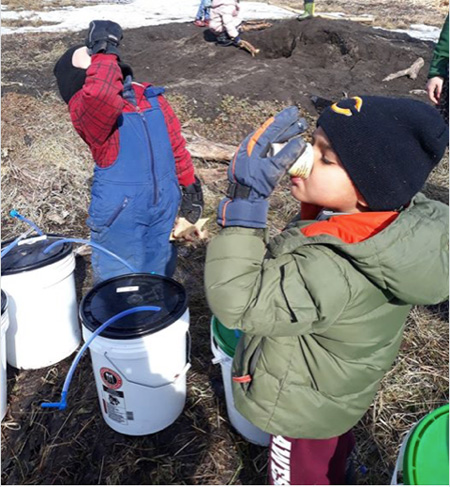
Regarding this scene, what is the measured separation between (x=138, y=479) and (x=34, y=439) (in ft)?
1.99

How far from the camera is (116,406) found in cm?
224

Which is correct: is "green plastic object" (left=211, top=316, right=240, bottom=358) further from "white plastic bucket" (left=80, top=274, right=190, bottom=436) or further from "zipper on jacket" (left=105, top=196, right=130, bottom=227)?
"zipper on jacket" (left=105, top=196, right=130, bottom=227)

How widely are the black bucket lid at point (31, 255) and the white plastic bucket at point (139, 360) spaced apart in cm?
42

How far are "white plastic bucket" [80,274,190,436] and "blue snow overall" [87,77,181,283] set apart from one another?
→ 36cm

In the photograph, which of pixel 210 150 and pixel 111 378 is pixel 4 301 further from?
pixel 210 150

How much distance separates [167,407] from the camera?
7.61 ft

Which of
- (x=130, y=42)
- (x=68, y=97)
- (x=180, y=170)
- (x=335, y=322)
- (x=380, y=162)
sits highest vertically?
(x=380, y=162)

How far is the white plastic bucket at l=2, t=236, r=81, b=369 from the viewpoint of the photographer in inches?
99.0

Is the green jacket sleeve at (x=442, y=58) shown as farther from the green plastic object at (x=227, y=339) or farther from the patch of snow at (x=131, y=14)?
the patch of snow at (x=131, y=14)

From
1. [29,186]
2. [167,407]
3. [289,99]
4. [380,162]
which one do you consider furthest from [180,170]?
[289,99]

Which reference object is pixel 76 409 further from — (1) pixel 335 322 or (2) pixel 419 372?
(2) pixel 419 372

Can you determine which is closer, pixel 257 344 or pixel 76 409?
pixel 257 344

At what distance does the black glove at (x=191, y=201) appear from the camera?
121 inches

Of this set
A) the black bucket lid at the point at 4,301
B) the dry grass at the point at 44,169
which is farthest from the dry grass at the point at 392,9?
the black bucket lid at the point at 4,301
